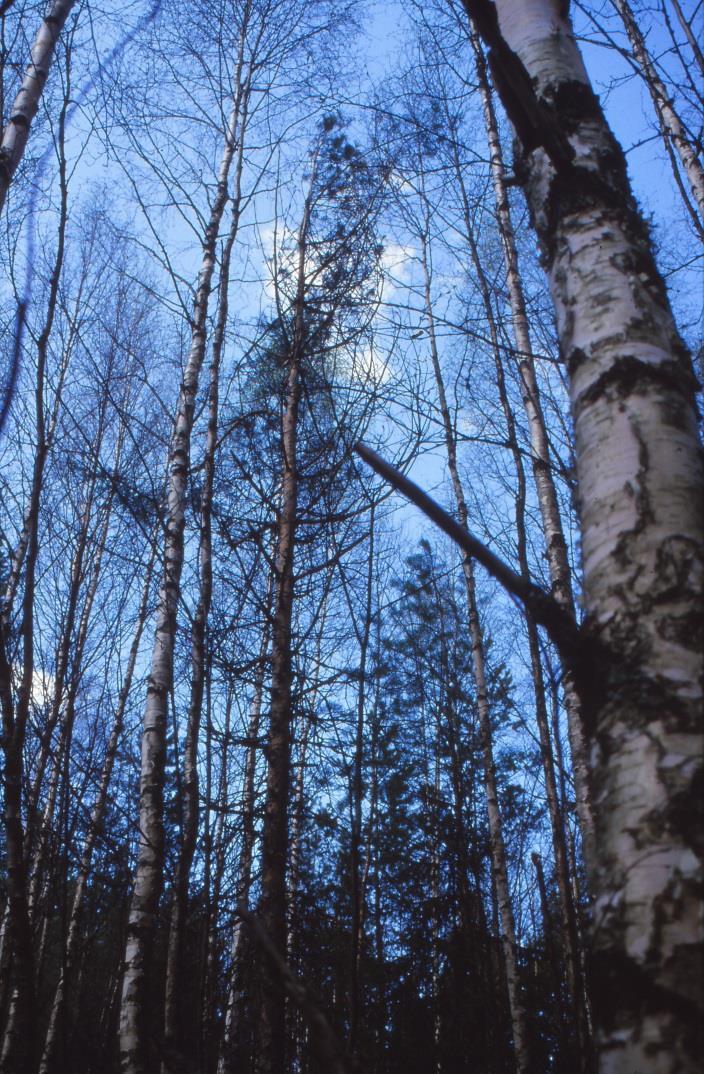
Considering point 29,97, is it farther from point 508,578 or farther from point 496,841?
point 496,841

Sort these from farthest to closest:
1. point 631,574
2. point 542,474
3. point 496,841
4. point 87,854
→ point 496,841
point 542,474
point 87,854
point 631,574

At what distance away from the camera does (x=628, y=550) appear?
0.96 metres

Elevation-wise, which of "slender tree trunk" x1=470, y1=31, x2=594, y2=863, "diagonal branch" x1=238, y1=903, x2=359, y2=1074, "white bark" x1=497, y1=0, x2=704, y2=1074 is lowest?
"diagonal branch" x1=238, y1=903, x2=359, y2=1074

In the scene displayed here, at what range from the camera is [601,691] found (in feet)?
2.96

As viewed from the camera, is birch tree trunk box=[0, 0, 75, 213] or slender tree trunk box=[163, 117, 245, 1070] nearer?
slender tree trunk box=[163, 117, 245, 1070]

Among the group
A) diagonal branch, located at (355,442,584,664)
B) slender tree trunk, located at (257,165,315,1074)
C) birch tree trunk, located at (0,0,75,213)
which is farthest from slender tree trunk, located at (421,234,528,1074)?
diagonal branch, located at (355,442,584,664)

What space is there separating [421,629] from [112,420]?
20.3 feet

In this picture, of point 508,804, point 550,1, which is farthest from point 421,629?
point 550,1

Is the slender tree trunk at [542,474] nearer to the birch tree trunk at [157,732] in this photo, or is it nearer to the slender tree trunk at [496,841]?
the slender tree trunk at [496,841]

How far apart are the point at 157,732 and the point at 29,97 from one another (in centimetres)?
409

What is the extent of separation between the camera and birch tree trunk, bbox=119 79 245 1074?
3.80 metres

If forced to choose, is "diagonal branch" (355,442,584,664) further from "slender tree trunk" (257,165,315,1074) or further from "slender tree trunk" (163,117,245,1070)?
"slender tree trunk" (257,165,315,1074)

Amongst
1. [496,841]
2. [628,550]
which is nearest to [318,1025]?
[628,550]

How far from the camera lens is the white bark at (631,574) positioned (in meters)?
0.71
